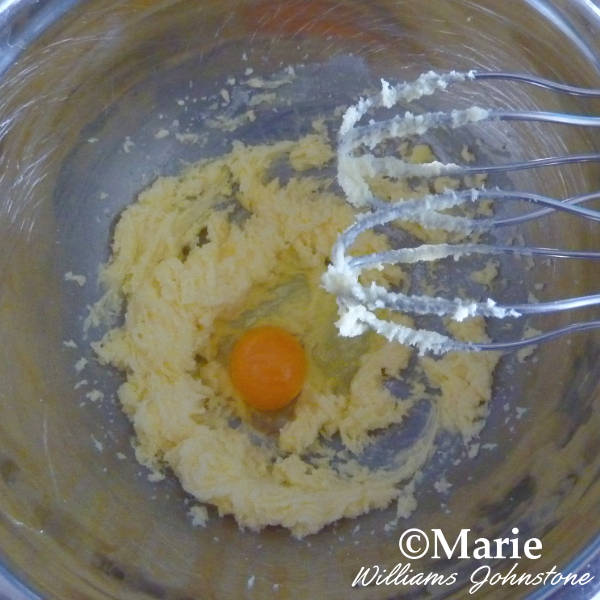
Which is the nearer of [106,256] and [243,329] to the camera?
[106,256]

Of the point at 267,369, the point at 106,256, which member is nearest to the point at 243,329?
the point at 267,369

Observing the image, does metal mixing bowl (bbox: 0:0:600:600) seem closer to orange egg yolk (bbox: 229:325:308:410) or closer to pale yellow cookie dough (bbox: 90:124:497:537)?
pale yellow cookie dough (bbox: 90:124:497:537)

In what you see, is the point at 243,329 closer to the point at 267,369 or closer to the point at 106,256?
the point at 267,369

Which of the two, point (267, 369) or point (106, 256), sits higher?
point (106, 256)

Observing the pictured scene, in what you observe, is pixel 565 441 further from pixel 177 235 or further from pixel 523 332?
pixel 177 235

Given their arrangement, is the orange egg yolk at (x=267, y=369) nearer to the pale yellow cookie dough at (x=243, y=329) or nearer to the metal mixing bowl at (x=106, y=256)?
the pale yellow cookie dough at (x=243, y=329)
